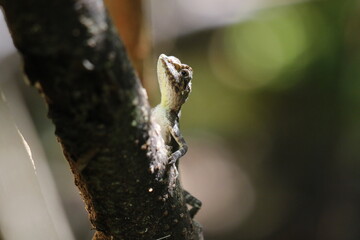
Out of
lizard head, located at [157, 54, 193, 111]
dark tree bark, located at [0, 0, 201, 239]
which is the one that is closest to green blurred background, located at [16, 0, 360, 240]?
lizard head, located at [157, 54, 193, 111]

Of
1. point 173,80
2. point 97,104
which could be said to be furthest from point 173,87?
point 97,104

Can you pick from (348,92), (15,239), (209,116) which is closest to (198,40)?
(209,116)

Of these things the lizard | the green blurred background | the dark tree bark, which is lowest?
the green blurred background

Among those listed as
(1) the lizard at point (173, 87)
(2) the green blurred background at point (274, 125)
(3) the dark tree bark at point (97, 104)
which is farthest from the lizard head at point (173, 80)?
(2) the green blurred background at point (274, 125)

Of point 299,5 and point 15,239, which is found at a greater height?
point 299,5

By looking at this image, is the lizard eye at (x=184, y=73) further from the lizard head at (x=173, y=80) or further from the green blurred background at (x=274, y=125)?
the green blurred background at (x=274, y=125)

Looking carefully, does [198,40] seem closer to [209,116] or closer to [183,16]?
[183,16]

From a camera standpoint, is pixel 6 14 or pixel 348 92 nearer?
pixel 6 14

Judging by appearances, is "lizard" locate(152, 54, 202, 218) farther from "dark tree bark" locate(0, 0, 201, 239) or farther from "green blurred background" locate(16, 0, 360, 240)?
"green blurred background" locate(16, 0, 360, 240)

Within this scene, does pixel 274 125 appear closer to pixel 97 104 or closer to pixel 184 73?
pixel 184 73
